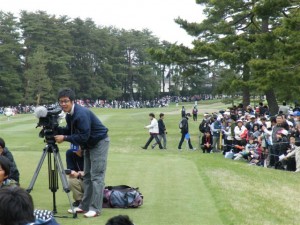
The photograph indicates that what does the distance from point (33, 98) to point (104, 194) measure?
69757 millimetres

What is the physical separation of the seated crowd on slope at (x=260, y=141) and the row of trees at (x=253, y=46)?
11.9ft

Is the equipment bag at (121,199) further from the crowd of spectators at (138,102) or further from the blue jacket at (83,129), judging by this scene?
the crowd of spectators at (138,102)

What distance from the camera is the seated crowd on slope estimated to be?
15.6 meters

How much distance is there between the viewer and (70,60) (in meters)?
86.8

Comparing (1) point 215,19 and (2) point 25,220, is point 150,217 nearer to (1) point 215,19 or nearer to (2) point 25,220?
(2) point 25,220

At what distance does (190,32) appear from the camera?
3769cm

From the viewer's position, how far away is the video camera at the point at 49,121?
702 centimetres

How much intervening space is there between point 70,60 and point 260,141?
72.8 m

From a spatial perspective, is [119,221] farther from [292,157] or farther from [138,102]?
[138,102]

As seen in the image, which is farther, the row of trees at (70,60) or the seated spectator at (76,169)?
the row of trees at (70,60)

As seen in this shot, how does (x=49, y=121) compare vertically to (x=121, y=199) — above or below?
above

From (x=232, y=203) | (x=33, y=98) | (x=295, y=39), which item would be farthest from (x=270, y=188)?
(x=33, y=98)

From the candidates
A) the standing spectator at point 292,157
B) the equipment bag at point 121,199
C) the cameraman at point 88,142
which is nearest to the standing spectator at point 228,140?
the standing spectator at point 292,157

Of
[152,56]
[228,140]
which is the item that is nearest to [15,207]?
[228,140]
